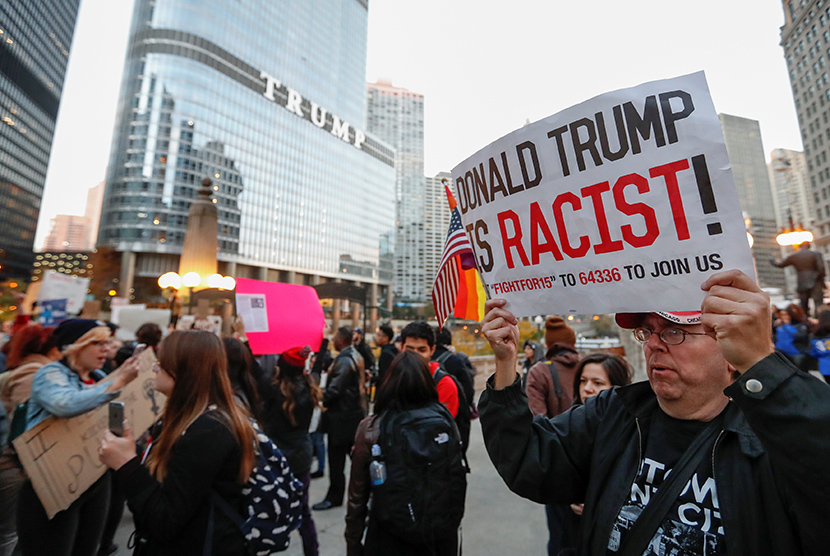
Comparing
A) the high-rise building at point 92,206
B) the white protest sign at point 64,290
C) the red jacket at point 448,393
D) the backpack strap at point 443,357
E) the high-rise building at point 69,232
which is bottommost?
the red jacket at point 448,393

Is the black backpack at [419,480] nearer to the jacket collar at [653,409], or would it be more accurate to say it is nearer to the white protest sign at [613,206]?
the white protest sign at [613,206]

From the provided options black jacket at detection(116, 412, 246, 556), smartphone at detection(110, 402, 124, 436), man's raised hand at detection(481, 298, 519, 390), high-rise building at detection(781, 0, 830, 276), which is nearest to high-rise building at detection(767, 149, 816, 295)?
high-rise building at detection(781, 0, 830, 276)

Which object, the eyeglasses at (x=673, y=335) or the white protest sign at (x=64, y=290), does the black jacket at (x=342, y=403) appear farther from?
the white protest sign at (x=64, y=290)

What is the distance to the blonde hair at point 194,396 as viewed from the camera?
2.25 metres

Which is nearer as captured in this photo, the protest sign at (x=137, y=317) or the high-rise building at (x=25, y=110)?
the protest sign at (x=137, y=317)

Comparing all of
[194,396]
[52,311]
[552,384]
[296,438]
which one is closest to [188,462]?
[194,396]

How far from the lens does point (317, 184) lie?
3413 inches

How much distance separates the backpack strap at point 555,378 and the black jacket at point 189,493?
287 centimetres

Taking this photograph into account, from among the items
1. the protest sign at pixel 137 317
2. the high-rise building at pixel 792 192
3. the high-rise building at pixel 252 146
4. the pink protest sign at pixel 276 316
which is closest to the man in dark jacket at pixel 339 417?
the pink protest sign at pixel 276 316

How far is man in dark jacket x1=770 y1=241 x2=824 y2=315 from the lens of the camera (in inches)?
389

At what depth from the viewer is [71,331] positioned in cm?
363

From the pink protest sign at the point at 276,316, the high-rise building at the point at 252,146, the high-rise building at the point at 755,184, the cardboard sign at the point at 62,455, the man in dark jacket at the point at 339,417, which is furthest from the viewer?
the high-rise building at the point at 755,184

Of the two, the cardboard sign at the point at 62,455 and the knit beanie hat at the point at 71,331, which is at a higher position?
the knit beanie hat at the point at 71,331

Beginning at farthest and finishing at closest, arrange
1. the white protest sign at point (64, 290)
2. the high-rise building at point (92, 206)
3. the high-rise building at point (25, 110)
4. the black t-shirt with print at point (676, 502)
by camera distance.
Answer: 1. the high-rise building at point (92, 206)
2. the high-rise building at point (25, 110)
3. the white protest sign at point (64, 290)
4. the black t-shirt with print at point (676, 502)
